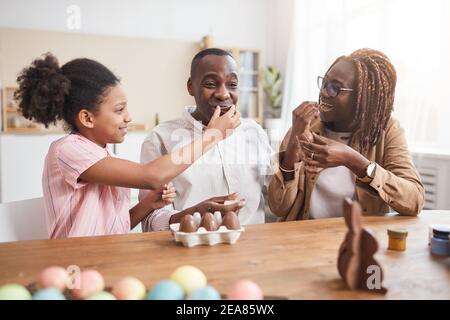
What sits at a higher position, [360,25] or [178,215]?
[360,25]

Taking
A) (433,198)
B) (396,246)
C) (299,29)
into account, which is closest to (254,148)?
(396,246)

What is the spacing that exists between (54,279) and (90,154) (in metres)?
0.58

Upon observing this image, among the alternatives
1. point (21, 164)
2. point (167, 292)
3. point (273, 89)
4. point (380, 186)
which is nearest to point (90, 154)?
point (167, 292)

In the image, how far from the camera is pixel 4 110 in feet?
13.9

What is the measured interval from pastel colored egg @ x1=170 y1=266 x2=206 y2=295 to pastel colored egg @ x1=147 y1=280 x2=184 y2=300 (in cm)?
3

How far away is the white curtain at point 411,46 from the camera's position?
2.74 metres

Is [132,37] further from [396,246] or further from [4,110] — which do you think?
[396,246]

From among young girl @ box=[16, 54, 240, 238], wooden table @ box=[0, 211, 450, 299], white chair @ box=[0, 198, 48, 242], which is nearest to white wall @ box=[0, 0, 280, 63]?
young girl @ box=[16, 54, 240, 238]

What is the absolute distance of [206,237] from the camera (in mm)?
1021

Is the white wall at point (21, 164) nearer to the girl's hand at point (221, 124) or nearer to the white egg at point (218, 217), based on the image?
the girl's hand at point (221, 124)

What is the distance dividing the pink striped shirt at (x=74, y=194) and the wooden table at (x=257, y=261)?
0.72 feet

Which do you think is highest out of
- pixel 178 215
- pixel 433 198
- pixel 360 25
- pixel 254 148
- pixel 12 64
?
pixel 360 25

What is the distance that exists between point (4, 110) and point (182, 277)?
4180mm

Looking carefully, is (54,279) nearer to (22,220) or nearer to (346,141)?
(22,220)
